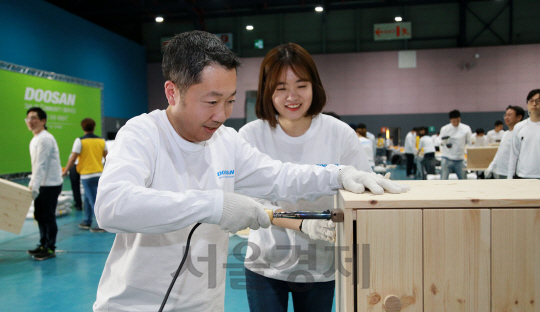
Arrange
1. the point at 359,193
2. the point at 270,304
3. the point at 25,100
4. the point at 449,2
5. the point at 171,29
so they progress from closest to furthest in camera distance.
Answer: the point at 359,193 → the point at 270,304 → the point at 25,100 → the point at 449,2 → the point at 171,29

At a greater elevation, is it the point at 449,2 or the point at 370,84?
the point at 449,2

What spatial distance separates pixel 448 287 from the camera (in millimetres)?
906

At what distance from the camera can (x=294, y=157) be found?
62.1 inches

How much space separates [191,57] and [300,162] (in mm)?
713

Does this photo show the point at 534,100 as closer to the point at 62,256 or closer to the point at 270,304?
the point at 270,304

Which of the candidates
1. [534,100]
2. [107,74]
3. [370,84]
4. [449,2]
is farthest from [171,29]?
[534,100]

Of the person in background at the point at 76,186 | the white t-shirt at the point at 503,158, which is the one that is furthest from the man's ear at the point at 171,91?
the person in background at the point at 76,186

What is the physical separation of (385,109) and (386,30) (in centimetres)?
275

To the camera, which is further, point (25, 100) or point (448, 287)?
point (25, 100)

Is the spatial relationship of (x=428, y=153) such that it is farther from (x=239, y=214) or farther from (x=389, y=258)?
(x=239, y=214)

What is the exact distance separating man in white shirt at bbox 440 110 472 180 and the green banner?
7951 mm

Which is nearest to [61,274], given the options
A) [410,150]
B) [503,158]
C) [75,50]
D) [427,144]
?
[503,158]

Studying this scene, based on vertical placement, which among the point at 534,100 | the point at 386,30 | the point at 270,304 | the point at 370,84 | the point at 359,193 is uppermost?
the point at 386,30

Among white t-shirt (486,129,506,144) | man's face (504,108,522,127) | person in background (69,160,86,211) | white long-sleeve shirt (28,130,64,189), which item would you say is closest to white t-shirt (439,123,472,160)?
man's face (504,108,522,127)
